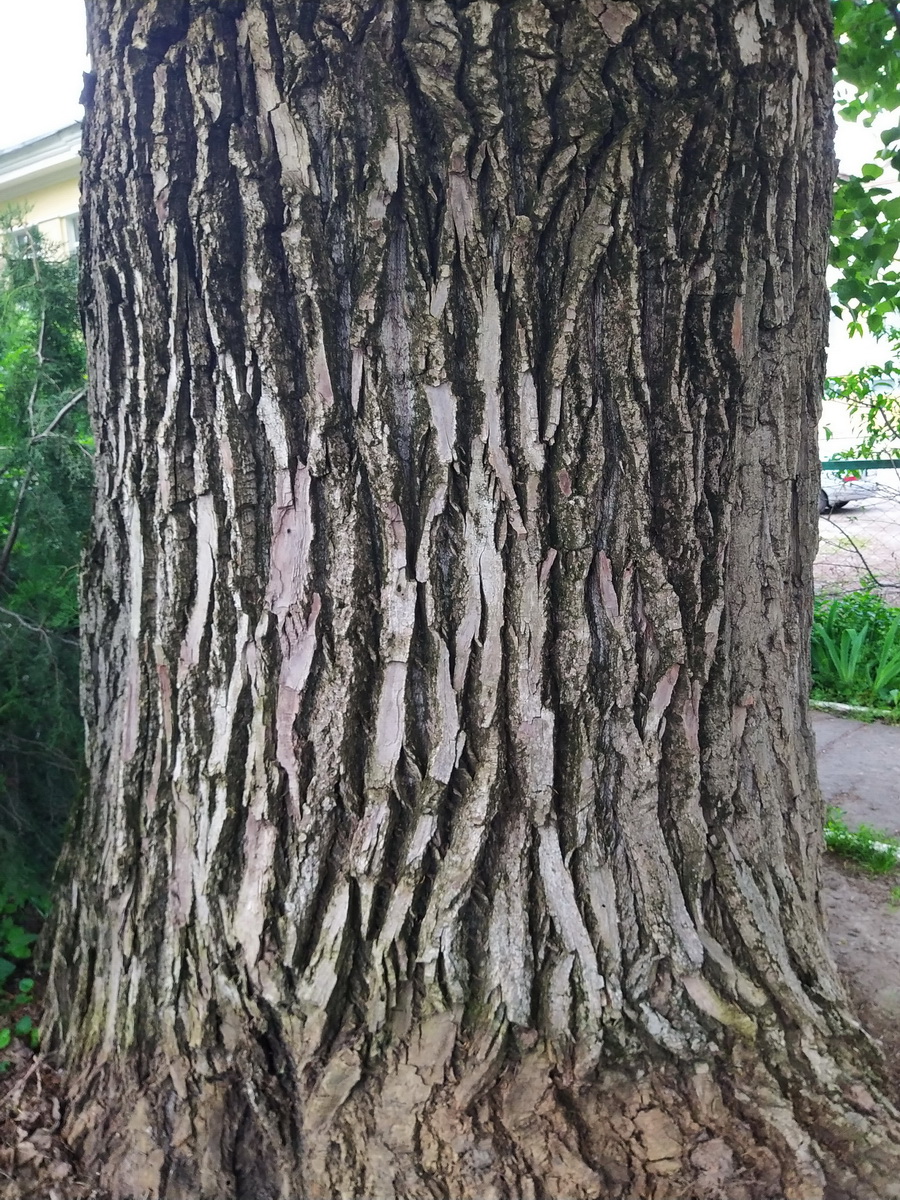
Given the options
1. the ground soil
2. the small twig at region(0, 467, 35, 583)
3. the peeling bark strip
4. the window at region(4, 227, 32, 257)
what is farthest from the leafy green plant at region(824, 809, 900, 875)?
the window at region(4, 227, 32, 257)

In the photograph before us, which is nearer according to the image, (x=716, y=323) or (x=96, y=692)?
(x=716, y=323)

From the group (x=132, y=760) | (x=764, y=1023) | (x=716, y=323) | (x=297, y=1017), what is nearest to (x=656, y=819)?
(x=764, y=1023)

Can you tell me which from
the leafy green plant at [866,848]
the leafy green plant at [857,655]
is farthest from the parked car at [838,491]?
the leafy green plant at [866,848]

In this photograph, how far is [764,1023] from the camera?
165cm

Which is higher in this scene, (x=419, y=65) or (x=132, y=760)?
(x=419, y=65)

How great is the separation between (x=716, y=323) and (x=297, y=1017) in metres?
1.54

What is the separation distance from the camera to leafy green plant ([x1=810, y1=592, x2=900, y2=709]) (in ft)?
17.9

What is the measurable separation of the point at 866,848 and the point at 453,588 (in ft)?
7.70

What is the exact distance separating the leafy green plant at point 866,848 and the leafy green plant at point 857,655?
236cm

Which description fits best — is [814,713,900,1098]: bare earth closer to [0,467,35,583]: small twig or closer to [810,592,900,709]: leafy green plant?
[810,592,900,709]: leafy green plant

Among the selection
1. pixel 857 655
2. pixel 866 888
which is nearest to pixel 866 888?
pixel 866 888

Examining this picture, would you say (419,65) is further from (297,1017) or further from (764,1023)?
(764,1023)

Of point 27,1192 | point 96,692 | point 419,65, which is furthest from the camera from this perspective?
point 96,692

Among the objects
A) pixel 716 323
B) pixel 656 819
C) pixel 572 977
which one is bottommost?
pixel 572 977
